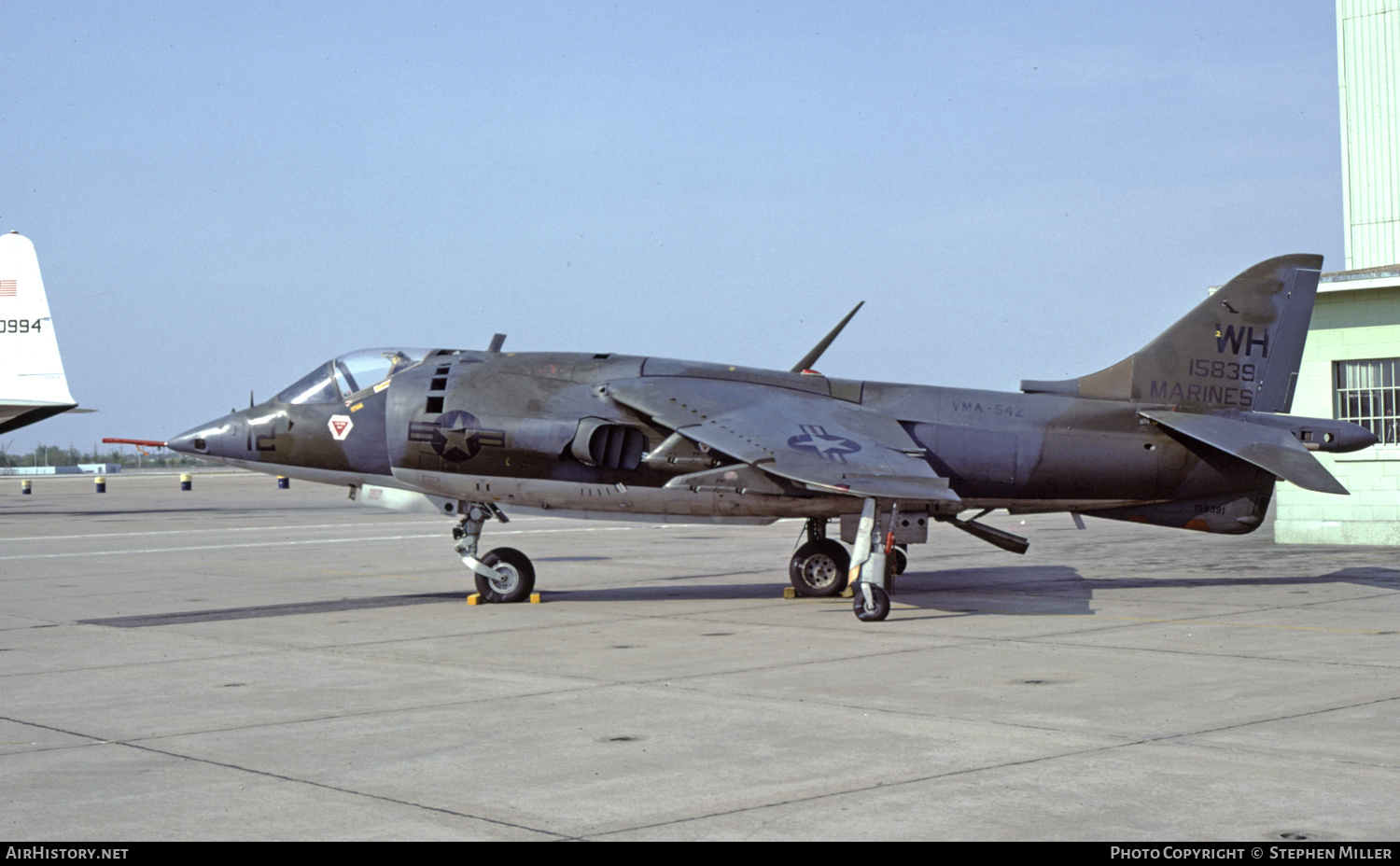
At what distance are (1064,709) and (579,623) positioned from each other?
689cm

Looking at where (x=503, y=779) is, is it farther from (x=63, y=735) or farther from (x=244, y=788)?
(x=63, y=735)

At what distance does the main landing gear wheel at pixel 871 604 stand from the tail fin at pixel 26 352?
4387 centimetres

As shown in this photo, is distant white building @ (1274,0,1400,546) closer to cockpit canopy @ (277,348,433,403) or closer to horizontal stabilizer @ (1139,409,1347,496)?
horizontal stabilizer @ (1139,409,1347,496)

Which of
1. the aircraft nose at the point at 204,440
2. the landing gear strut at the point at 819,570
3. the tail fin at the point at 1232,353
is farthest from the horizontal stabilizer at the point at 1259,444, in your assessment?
the aircraft nose at the point at 204,440

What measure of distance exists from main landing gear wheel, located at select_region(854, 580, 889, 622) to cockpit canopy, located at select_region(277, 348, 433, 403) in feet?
22.2

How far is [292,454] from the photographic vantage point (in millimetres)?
17234

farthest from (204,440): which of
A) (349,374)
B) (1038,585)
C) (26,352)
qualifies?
(26,352)

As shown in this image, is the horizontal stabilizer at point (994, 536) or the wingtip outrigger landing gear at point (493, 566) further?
the horizontal stabilizer at point (994, 536)

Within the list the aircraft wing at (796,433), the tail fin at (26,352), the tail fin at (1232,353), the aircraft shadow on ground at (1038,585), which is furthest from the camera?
the tail fin at (26,352)

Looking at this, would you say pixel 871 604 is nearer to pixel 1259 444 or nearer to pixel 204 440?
pixel 1259 444

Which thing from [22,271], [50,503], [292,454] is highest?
[22,271]

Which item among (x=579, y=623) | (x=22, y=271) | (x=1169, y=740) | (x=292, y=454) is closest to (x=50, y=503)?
(x=22, y=271)

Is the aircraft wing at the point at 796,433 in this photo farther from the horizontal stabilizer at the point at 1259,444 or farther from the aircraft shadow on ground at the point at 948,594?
the horizontal stabilizer at the point at 1259,444

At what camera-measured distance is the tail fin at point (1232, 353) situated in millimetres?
16953
